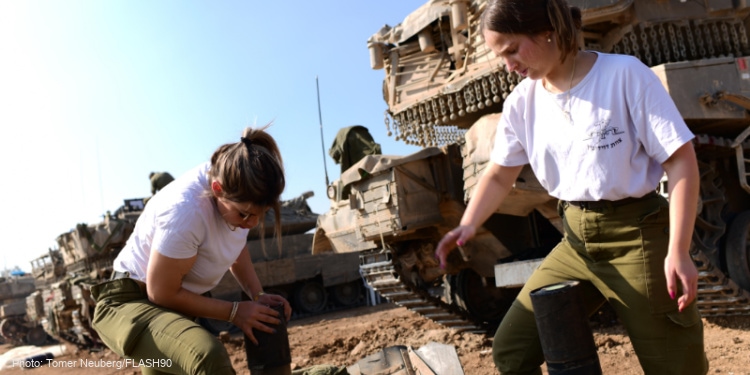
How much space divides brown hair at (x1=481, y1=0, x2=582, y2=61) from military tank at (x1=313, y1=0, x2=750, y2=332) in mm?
3217

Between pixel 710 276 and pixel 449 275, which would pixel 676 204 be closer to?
pixel 710 276

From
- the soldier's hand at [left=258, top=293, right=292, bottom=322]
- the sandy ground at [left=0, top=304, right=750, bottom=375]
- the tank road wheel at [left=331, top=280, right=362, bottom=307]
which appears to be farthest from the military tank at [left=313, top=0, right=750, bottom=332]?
the tank road wheel at [left=331, top=280, right=362, bottom=307]

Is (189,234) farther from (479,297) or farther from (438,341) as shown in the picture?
(479,297)

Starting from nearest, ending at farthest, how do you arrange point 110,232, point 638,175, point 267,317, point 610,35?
point 638,175 → point 267,317 → point 610,35 → point 110,232

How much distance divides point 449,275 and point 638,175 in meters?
5.70

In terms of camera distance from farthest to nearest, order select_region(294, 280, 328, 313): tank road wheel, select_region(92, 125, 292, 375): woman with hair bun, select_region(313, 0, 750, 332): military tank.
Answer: select_region(294, 280, 328, 313): tank road wheel
select_region(313, 0, 750, 332): military tank
select_region(92, 125, 292, 375): woman with hair bun

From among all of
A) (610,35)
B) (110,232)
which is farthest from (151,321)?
(110,232)

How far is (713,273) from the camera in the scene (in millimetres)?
5328

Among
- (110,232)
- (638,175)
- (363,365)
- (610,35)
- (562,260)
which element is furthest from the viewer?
(110,232)

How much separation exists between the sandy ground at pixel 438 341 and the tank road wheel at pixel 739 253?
44 centimetres

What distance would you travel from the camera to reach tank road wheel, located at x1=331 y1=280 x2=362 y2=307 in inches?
677

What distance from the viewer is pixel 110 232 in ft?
49.7

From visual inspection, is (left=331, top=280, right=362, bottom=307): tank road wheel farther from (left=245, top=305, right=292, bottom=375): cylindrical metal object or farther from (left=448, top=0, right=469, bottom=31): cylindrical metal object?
(left=245, top=305, right=292, bottom=375): cylindrical metal object

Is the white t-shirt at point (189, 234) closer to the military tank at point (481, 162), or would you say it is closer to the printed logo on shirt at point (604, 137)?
the printed logo on shirt at point (604, 137)
